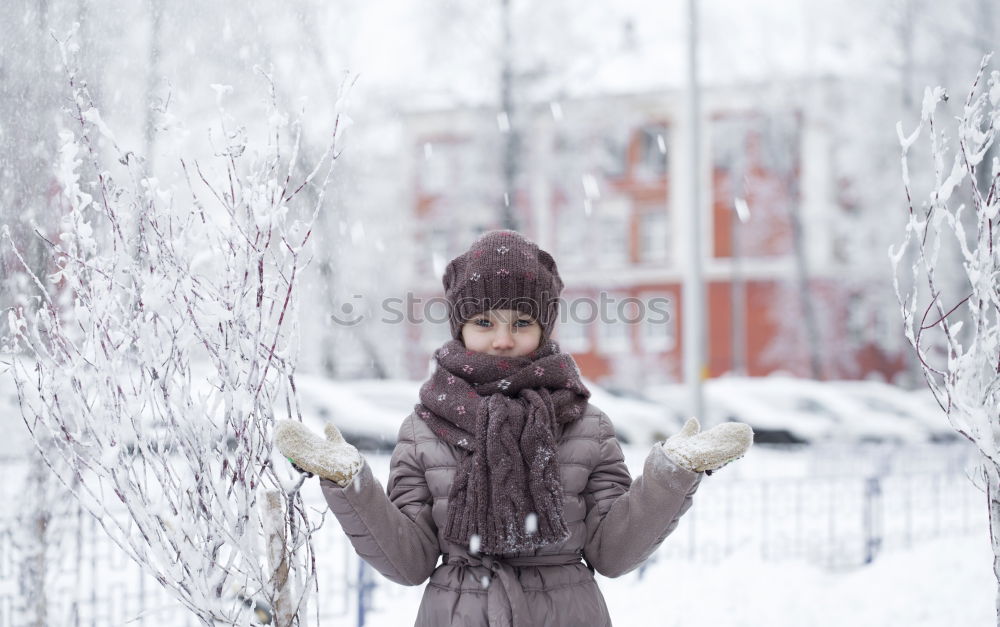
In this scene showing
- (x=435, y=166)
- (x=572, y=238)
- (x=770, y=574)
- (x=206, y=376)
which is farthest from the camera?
(x=435, y=166)

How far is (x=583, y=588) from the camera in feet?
7.02

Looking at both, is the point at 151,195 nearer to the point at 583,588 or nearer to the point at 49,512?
the point at 583,588

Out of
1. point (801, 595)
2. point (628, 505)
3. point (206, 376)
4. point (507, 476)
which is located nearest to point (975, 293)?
point (628, 505)

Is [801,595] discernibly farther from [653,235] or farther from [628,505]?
[653,235]

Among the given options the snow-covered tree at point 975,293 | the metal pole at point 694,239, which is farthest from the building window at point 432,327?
the snow-covered tree at point 975,293

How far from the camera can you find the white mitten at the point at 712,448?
193 centimetres

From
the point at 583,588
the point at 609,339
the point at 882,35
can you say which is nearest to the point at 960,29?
the point at 882,35

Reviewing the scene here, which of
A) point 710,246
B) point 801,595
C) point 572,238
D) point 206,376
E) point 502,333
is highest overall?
point 710,246

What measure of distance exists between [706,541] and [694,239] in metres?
3.51

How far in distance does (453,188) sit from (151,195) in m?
15.5

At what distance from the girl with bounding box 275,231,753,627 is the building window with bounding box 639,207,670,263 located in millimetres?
25312

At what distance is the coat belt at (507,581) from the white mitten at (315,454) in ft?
1.30

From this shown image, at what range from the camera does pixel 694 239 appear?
9336 mm

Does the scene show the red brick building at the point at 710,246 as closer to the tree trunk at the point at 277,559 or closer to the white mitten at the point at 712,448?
the tree trunk at the point at 277,559
